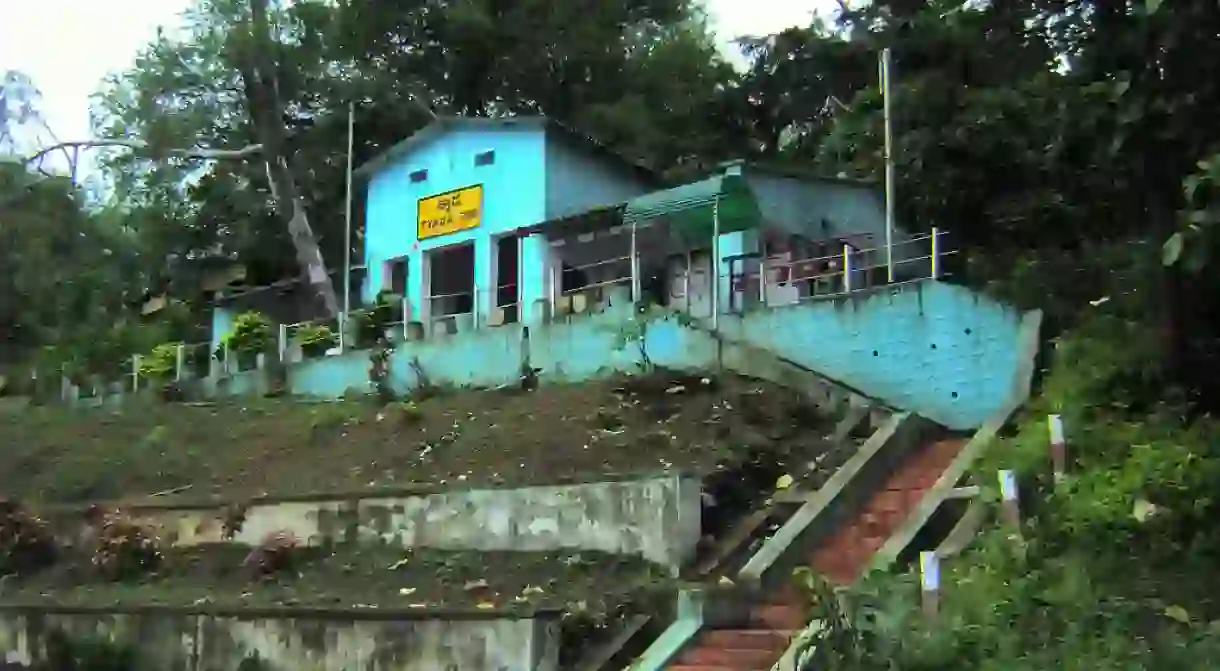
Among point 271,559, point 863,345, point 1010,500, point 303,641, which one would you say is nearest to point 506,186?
point 863,345

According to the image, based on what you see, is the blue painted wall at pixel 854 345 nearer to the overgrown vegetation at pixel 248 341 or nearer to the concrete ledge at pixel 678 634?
the concrete ledge at pixel 678 634

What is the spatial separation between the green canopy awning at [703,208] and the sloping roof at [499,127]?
12.7 ft

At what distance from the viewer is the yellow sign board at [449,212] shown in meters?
24.5

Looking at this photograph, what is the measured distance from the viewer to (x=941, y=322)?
15.7 meters

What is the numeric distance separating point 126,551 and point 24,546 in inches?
68.9

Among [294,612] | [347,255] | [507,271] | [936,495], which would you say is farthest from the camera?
[347,255]

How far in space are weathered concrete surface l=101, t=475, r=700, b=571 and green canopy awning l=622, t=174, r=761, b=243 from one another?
6.88 meters

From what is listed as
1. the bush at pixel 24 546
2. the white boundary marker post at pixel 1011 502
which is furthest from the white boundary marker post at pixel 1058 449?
the bush at pixel 24 546

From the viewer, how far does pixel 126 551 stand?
1488 cm

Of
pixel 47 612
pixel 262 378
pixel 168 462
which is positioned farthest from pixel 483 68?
pixel 47 612

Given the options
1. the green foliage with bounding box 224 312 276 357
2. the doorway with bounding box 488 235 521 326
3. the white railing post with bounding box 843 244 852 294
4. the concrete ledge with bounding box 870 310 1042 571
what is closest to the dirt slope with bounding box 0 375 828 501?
the concrete ledge with bounding box 870 310 1042 571

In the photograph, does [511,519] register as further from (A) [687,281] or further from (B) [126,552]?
(A) [687,281]

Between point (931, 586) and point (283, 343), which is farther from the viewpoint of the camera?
point (283, 343)

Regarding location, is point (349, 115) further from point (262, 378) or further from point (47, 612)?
point (47, 612)
